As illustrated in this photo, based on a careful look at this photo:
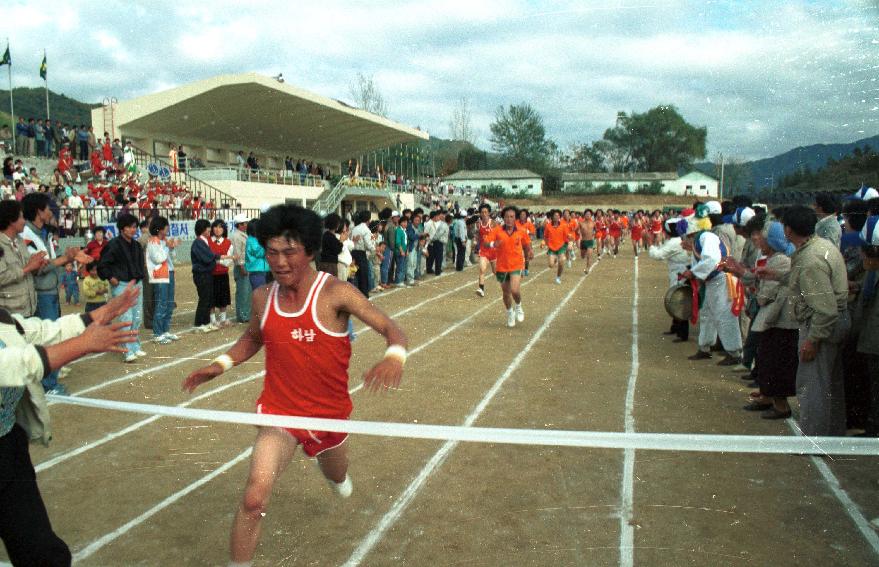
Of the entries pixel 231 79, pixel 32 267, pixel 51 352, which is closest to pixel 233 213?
pixel 231 79

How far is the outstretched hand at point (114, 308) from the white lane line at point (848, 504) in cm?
386

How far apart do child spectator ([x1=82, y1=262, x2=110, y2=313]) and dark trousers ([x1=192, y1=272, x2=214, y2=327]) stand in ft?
6.12

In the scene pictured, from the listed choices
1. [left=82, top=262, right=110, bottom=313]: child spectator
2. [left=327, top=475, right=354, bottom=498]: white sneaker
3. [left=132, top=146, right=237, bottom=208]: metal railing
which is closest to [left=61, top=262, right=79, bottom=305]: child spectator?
[left=82, top=262, right=110, bottom=313]: child spectator

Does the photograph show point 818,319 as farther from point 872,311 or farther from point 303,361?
point 303,361

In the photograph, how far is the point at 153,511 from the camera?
167 inches

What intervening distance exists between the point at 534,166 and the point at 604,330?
3.67m

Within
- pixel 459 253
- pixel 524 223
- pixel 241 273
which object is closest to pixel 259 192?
pixel 459 253

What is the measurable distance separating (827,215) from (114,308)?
591 centimetres

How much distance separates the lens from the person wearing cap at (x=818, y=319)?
496 centimetres

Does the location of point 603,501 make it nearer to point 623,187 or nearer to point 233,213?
point 623,187

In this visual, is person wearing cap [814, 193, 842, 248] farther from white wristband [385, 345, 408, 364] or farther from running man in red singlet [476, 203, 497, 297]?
running man in red singlet [476, 203, 497, 297]

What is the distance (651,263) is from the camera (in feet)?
80.7

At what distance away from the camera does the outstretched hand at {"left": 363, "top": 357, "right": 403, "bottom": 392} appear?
3.02m

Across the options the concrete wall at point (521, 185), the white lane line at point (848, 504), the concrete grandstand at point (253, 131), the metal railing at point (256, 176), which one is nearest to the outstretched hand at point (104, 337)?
the white lane line at point (848, 504)
